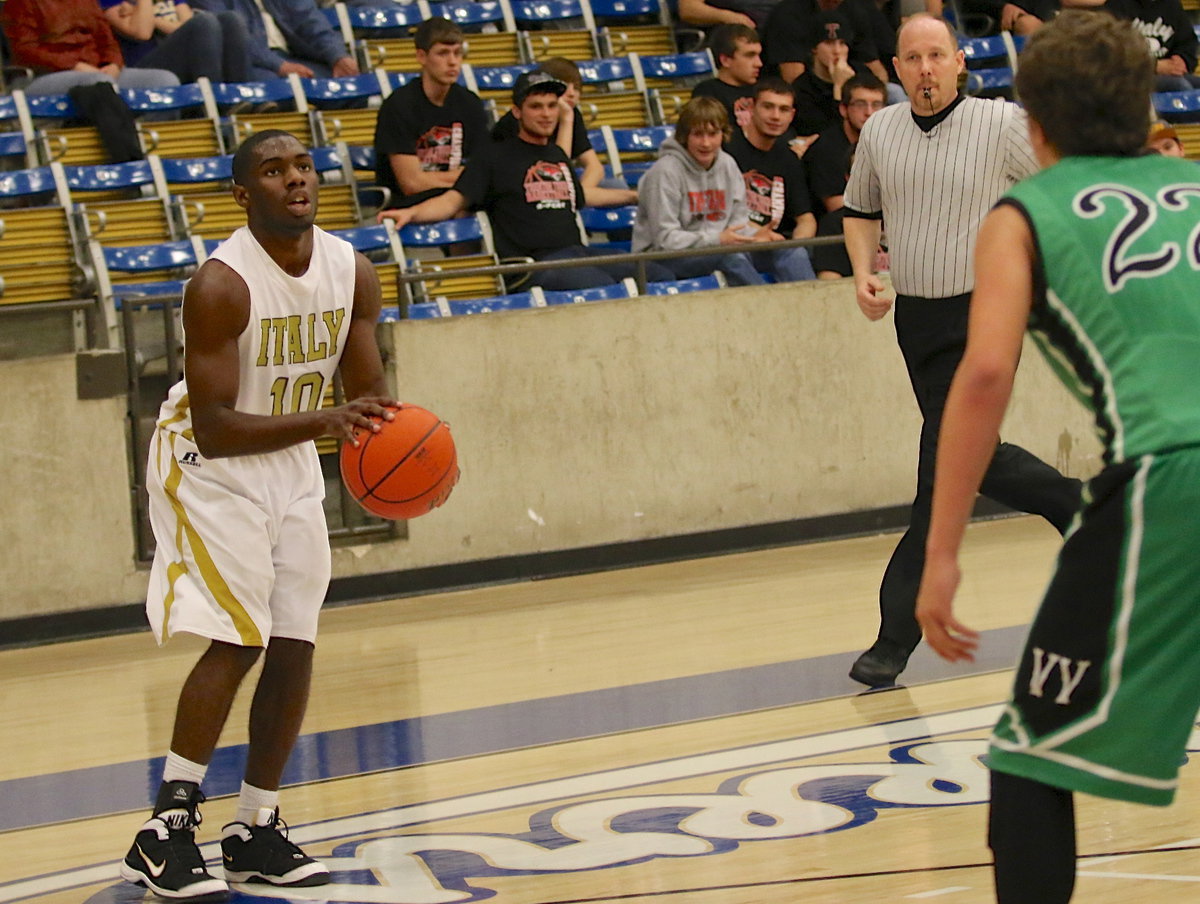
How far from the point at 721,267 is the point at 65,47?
3.70 meters

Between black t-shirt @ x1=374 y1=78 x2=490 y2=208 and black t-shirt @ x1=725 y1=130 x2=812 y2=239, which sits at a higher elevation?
black t-shirt @ x1=374 y1=78 x2=490 y2=208

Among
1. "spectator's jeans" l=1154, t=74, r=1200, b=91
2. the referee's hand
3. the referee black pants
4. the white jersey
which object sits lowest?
the referee black pants

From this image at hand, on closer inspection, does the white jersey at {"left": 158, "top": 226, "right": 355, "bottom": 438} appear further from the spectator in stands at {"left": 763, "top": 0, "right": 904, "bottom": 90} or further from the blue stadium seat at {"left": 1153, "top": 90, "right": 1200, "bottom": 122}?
the blue stadium seat at {"left": 1153, "top": 90, "right": 1200, "bottom": 122}

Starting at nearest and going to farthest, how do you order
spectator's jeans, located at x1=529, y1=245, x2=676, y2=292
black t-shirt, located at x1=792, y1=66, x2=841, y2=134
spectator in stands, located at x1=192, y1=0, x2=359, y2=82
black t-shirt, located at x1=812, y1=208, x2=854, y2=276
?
spectator's jeans, located at x1=529, y1=245, x2=676, y2=292
black t-shirt, located at x1=812, y1=208, x2=854, y2=276
spectator in stands, located at x1=192, y1=0, x2=359, y2=82
black t-shirt, located at x1=792, y1=66, x2=841, y2=134

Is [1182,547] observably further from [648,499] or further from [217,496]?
[648,499]

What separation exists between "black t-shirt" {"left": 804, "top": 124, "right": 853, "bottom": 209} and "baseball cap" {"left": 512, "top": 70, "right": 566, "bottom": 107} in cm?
158

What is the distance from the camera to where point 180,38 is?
940 cm

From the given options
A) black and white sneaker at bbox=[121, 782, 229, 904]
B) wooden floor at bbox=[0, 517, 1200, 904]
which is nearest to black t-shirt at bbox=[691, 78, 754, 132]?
wooden floor at bbox=[0, 517, 1200, 904]

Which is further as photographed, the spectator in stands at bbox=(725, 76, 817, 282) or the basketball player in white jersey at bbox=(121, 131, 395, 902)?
the spectator in stands at bbox=(725, 76, 817, 282)

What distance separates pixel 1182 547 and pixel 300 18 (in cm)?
875

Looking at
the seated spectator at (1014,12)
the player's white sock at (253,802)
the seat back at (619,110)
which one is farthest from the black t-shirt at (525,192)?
the player's white sock at (253,802)

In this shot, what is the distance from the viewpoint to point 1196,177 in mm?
2377

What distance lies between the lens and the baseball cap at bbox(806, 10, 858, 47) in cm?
1024

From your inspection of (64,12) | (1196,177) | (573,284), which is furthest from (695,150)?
(1196,177)
